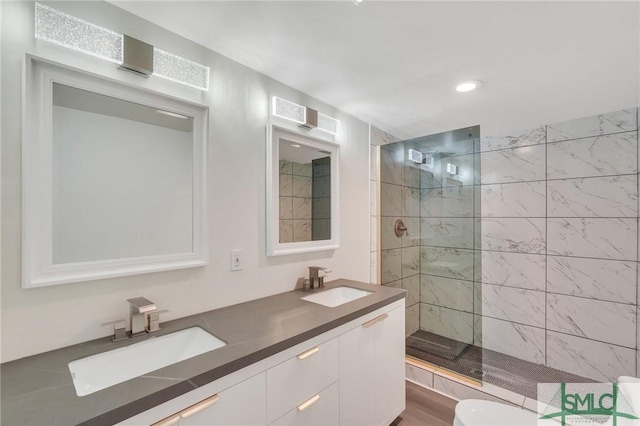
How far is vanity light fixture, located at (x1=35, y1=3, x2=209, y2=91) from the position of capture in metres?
1.09

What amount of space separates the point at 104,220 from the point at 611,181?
345 cm

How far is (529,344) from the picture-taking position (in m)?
2.71

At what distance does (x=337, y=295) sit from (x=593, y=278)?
214 cm

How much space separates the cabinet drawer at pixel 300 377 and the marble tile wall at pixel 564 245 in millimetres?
2054

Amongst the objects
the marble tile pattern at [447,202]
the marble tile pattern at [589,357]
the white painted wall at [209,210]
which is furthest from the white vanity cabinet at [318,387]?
the marble tile pattern at [589,357]

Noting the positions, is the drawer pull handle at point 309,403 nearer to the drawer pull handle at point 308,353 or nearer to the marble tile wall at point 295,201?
the drawer pull handle at point 308,353

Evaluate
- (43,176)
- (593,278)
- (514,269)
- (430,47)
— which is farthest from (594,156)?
(43,176)

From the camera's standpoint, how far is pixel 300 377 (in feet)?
4.17

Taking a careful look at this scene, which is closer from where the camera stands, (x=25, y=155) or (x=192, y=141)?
(x=25, y=155)

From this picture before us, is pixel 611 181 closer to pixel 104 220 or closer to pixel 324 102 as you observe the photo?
pixel 324 102

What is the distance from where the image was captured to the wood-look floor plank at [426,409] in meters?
2.03

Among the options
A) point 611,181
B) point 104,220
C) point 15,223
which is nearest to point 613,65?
point 611,181

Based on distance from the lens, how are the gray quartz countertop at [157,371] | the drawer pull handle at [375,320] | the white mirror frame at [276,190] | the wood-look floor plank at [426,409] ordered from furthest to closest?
the wood-look floor plank at [426,409]
the white mirror frame at [276,190]
the drawer pull handle at [375,320]
the gray quartz countertop at [157,371]

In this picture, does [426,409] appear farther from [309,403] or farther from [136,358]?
[136,358]
